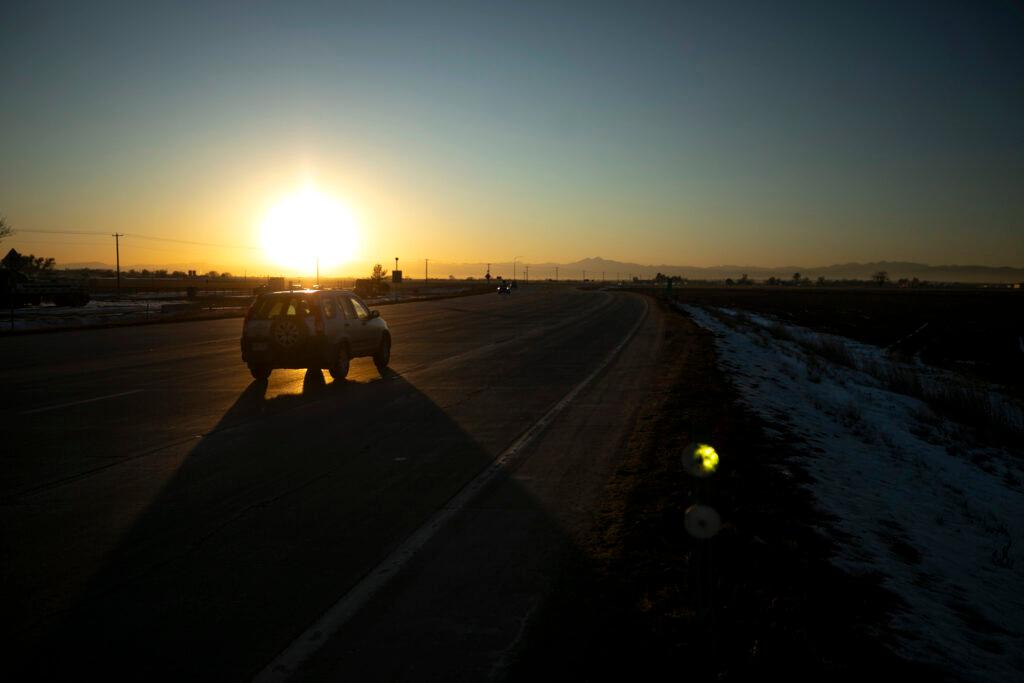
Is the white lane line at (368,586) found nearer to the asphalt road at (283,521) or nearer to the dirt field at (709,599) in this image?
the asphalt road at (283,521)

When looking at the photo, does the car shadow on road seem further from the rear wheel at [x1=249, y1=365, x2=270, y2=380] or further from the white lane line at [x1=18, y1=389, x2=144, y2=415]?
the rear wheel at [x1=249, y1=365, x2=270, y2=380]

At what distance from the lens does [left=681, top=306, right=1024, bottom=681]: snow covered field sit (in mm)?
4262

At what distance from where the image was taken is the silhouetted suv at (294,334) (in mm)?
13578

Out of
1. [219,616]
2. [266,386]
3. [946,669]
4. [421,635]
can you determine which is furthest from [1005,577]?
[266,386]

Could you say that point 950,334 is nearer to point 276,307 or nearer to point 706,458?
point 276,307

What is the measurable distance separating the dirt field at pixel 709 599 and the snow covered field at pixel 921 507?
0.28m

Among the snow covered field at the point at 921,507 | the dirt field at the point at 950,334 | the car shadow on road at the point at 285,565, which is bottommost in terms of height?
the dirt field at the point at 950,334

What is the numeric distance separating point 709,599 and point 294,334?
1125 centimetres

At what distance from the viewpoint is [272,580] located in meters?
4.68

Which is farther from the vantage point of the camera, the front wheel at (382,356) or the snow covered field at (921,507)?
the front wheel at (382,356)

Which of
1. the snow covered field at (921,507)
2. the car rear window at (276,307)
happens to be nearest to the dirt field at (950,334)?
the snow covered field at (921,507)

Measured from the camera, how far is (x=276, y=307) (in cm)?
1403

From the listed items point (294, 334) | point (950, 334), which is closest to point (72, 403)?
point (294, 334)

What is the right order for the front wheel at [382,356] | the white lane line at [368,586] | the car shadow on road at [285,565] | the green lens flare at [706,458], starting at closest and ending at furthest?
the green lens flare at [706,458], the white lane line at [368,586], the car shadow on road at [285,565], the front wheel at [382,356]
